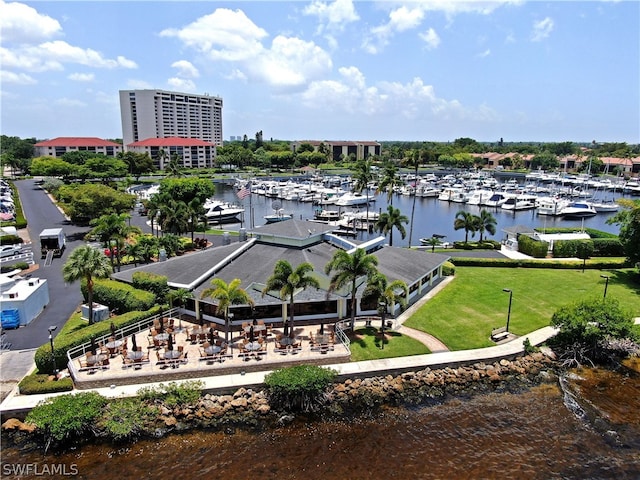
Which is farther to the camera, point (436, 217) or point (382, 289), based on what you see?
point (436, 217)

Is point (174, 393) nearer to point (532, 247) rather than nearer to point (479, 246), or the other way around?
point (532, 247)

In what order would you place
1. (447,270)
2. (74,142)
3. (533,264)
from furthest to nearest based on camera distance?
(74,142) < (533,264) < (447,270)

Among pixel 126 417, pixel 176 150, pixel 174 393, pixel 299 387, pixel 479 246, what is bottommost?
pixel 126 417

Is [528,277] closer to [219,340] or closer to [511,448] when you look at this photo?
[511,448]

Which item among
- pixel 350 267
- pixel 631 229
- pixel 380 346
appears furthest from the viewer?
pixel 631 229

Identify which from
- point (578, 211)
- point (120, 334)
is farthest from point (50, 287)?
point (578, 211)

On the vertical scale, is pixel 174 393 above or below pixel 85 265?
below
